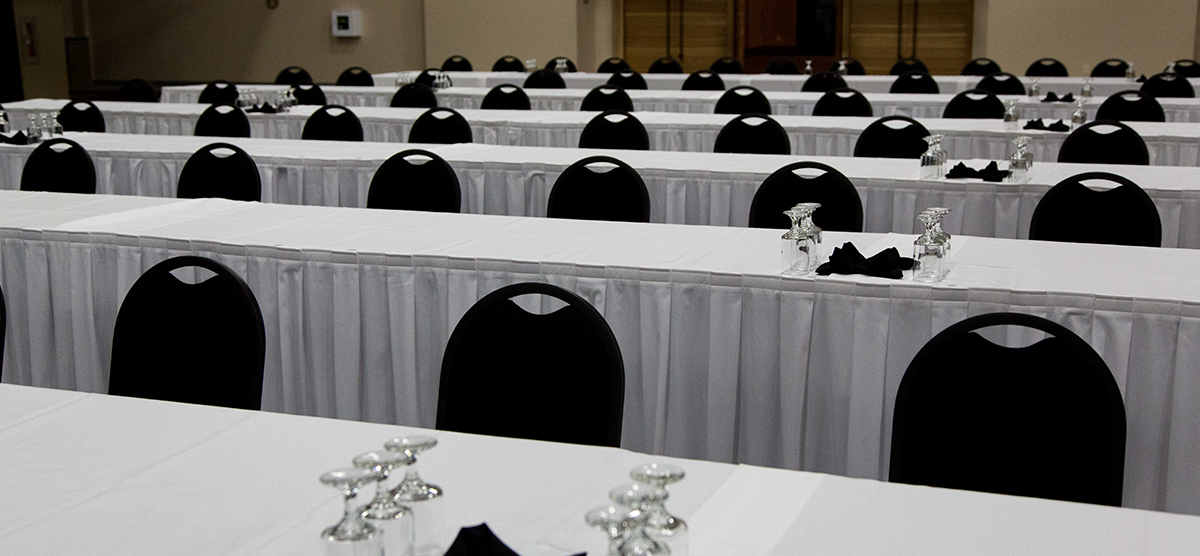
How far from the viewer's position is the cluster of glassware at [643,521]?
45.8 inches

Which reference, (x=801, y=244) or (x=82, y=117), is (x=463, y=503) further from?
(x=82, y=117)

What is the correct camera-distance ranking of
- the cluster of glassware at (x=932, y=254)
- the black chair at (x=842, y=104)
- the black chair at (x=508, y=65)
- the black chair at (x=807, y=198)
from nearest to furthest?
1. the cluster of glassware at (x=932, y=254)
2. the black chair at (x=807, y=198)
3. the black chair at (x=842, y=104)
4. the black chair at (x=508, y=65)

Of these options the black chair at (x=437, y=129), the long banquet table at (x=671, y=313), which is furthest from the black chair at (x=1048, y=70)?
the long banquet table at (x=671, y=313)

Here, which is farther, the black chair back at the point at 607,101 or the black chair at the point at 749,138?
the black chair back at the point at 607,101

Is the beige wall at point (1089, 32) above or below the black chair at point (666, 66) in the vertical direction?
above

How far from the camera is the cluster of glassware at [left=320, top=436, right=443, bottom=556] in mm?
1227

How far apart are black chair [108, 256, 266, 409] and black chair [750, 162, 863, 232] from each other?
205cm

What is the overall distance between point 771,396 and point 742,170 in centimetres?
204

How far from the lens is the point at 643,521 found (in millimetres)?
1178

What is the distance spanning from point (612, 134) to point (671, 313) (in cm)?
347

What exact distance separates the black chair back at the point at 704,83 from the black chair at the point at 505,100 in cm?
210

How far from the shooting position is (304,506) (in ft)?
5.66

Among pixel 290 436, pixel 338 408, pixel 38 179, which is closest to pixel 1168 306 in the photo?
pixel 290 436

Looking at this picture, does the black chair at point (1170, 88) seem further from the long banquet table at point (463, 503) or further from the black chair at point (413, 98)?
the long banquet table at point (463, 503)
